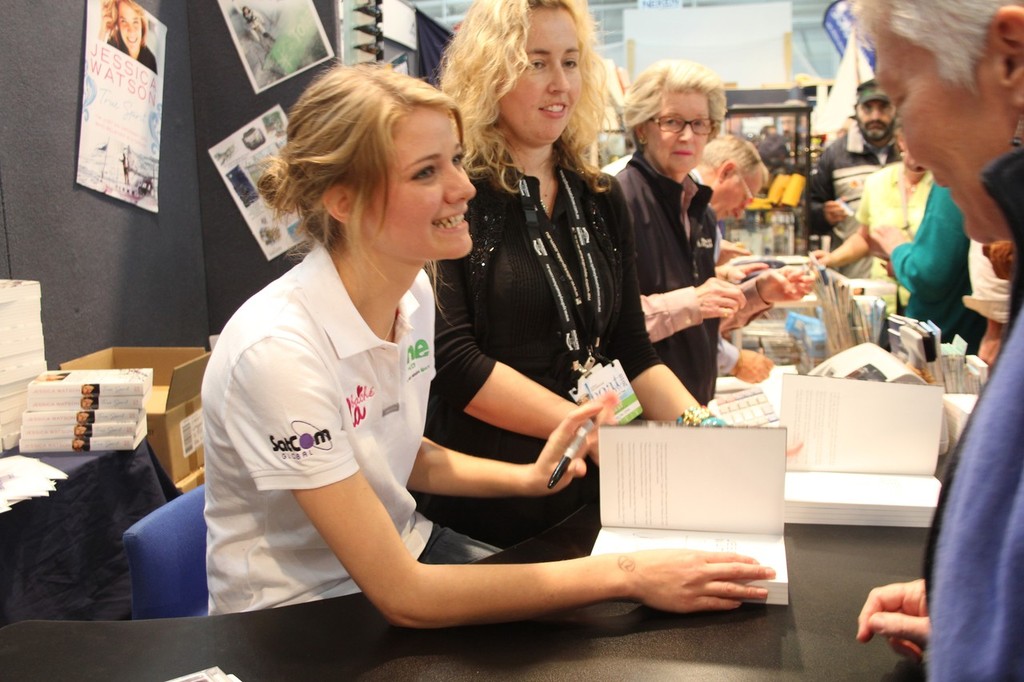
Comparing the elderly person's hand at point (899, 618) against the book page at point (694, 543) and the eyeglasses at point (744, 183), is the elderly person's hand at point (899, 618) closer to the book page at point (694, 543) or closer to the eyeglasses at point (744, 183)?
the book page at point (694, 543)

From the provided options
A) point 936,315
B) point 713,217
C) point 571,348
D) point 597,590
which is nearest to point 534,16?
point 571,348

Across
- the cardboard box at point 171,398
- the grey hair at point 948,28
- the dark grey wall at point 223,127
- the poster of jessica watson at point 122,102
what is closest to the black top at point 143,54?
the poster of jessica watson at point 122,102

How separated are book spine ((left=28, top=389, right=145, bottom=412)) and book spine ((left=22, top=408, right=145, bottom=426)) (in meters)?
0.01

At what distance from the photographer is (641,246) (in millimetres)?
2521

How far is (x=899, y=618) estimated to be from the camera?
3.43ft

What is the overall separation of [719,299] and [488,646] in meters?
1.46

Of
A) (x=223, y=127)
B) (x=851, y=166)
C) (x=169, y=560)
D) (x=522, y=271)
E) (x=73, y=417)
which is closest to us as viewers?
(x=169, y=560)

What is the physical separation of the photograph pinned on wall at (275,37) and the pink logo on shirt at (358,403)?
8.66 ft

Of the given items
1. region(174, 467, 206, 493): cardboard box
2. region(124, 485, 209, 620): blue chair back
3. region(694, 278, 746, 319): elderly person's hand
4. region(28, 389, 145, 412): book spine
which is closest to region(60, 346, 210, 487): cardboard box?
region(174, 467, 206, 493): cardboard box

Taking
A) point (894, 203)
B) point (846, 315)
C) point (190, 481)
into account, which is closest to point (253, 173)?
point (190, 481)

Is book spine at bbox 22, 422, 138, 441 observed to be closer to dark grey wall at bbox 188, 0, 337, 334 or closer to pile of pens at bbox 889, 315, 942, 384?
dark grey wall at bbox 188, 0, 337, 334

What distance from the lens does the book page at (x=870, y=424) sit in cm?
161

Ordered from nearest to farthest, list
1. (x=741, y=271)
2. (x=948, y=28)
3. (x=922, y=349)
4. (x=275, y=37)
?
(x=948, y=28)
(x=922, y=349)
(x=741, y=271)
(x=275, y=37)

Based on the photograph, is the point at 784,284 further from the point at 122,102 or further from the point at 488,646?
the point at 122,102
